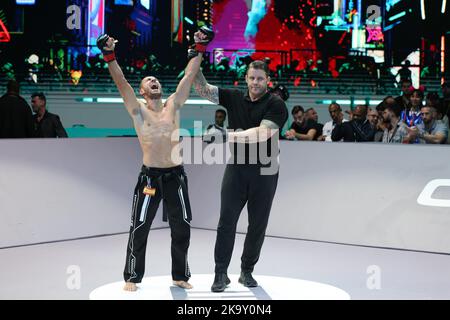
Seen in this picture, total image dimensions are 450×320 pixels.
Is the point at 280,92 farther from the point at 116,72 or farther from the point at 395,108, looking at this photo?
the point at 116,72

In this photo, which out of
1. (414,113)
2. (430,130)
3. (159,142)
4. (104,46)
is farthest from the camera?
(414,113)

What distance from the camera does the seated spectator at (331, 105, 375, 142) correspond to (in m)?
9.25

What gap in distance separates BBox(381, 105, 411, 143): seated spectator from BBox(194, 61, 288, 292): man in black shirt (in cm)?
278

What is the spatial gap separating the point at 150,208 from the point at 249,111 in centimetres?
109

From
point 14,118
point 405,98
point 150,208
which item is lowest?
point 150,208

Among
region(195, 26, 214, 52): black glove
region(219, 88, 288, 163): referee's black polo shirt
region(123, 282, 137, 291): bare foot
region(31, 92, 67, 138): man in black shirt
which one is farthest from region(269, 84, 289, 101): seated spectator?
region(123, 282, 137, 291): bare foot

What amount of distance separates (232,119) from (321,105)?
8.33 meters

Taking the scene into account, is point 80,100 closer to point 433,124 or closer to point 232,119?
point 433,124

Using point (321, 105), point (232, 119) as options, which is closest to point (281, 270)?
point (232, 119)

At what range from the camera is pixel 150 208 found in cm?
633

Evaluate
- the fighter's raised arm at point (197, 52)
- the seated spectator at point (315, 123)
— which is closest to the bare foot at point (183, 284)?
the fighter's raised arm at point (197, 52)

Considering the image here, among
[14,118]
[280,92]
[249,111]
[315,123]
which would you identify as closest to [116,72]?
[249,111]

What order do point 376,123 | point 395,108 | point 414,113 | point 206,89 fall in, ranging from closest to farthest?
point 206,89
point 414,113
point 395,108
point 376,123

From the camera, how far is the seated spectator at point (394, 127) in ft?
28.5
